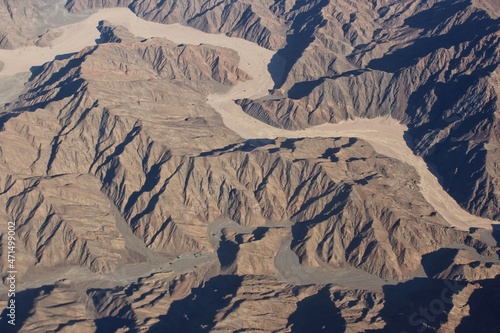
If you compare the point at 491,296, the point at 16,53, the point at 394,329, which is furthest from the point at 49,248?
the point at 16,53

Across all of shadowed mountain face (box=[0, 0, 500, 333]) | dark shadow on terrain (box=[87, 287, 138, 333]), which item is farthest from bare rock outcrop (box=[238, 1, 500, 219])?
dark shadow on terrain (box=[87, 287, 138, 333])

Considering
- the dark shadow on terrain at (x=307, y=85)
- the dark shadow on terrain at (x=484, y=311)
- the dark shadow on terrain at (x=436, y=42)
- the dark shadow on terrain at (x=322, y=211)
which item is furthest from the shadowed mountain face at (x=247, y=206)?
the dark shadow on terrain at (x=436, y=42)

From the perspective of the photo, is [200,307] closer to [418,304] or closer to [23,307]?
[23,307]

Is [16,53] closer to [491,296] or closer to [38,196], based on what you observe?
[38,196]

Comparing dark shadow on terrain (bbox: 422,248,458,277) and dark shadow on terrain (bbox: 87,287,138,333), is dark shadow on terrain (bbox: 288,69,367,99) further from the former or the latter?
dark shadow on terrain (bbox: 87,287,138,333)

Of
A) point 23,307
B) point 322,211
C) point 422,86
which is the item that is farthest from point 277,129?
point 23,307
